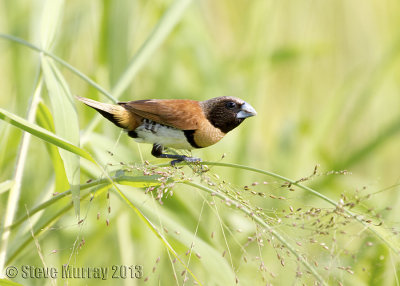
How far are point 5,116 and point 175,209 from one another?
46.7 inches

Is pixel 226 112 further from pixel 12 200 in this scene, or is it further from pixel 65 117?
pixel 12 200

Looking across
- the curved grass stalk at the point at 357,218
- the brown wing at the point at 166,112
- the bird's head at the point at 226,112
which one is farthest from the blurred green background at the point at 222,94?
the bird's head at the point at 226,112

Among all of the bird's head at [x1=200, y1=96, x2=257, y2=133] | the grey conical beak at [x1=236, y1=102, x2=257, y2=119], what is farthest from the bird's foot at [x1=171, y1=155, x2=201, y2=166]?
the grey conical beak at [x1=236, y1=102, x2=257, y2=119]

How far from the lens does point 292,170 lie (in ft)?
10.7

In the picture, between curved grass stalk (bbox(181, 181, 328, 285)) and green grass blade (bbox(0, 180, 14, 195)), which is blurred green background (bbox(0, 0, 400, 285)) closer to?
curved grass stalk (bbox(181, 181, 328, 285))

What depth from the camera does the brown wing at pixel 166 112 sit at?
2.25 meters

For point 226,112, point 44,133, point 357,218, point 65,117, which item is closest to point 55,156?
point 65,117

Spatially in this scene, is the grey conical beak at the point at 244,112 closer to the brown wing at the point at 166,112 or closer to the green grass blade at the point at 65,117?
the brown wing at the point at 166,112

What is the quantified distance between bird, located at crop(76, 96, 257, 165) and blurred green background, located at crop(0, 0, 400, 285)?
10 centimetres

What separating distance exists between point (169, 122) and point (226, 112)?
0.31 metres

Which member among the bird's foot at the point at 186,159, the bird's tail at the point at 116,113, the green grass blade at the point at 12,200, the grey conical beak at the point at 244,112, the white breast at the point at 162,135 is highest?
the grey conical beak at the point at 244,112

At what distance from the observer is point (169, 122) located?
7.43ft

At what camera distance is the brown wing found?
2.25 metres

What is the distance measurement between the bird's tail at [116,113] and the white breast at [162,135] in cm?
5
